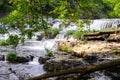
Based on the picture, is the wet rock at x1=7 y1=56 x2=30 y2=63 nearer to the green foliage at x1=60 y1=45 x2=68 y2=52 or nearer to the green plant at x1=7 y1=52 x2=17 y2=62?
the green plant at x1=7 y1=52 x2=17 y2=62

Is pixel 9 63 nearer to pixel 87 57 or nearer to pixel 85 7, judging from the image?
pixel 87 57

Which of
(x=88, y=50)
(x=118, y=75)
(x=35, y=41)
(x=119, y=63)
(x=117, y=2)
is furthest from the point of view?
(x=35, y=41)

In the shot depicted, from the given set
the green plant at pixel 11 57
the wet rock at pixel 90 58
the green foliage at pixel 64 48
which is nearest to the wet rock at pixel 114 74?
the wet rock at pixel 90 58

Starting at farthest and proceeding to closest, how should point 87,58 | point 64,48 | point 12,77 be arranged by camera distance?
point 64,48 < point 87,58 < point 12,77

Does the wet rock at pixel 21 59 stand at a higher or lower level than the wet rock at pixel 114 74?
higher

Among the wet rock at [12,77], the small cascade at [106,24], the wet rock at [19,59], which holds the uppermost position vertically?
the small cascade at [106,24]

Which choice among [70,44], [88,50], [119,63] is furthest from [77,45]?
[119,63]

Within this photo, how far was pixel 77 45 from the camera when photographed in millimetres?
17094

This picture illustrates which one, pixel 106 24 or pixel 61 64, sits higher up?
pixel 106 24

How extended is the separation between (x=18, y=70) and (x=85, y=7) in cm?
651

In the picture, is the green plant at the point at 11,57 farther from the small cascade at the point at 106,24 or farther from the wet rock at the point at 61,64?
the small cascade at the point at 106,24

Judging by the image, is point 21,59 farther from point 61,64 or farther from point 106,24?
point 106,24

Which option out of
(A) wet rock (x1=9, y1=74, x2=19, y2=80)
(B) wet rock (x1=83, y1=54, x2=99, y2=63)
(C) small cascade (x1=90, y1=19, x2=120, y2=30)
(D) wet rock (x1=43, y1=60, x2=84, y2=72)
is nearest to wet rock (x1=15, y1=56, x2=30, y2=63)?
(D) wet rock (x1=43, y1=60, x2=84, y2=72)

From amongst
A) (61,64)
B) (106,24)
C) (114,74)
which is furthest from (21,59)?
(106,24)
